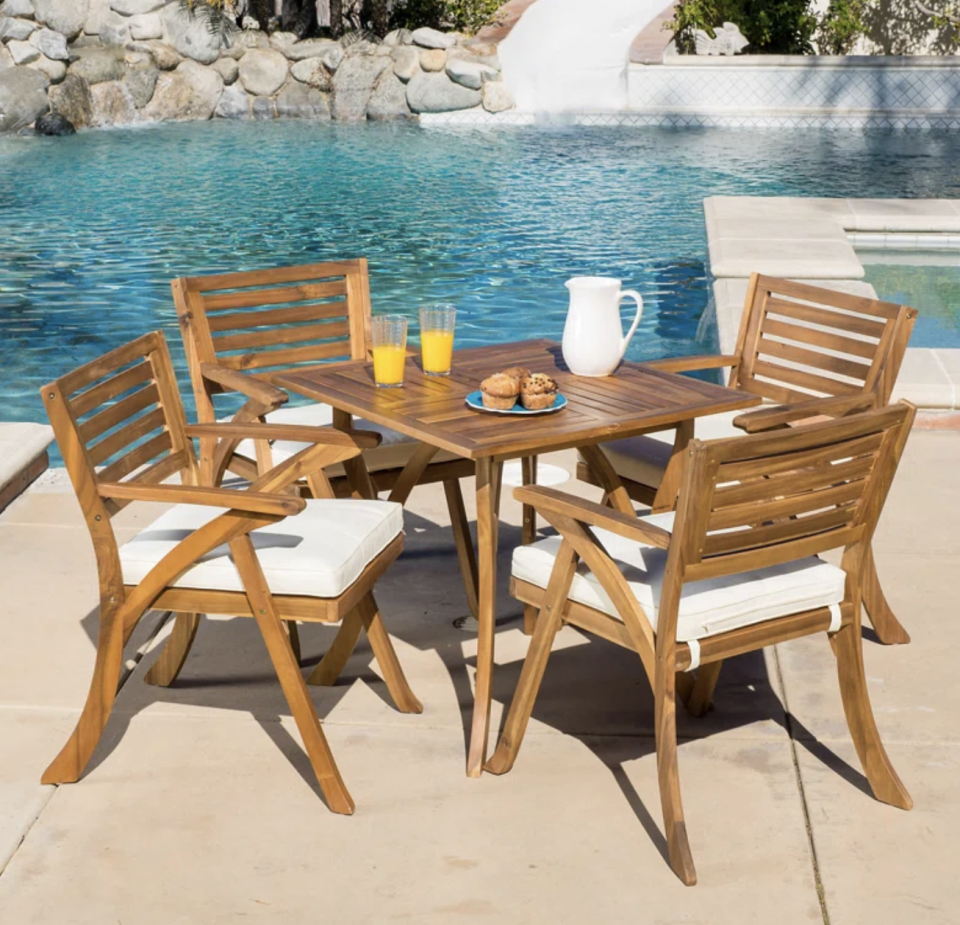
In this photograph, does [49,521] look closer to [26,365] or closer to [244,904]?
[244,904]

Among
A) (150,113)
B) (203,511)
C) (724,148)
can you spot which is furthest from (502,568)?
(150,113)

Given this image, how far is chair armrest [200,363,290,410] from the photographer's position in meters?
3.68

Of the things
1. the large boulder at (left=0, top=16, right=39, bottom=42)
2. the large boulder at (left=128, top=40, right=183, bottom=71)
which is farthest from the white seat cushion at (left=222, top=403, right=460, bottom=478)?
the large boulder at (left=0, top=16, right=39, bottom=42)

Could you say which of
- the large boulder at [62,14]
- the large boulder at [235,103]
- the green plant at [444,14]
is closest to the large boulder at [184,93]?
the large boulder at [235,103]

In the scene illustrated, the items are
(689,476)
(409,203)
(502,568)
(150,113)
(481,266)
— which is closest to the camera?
(689,476)

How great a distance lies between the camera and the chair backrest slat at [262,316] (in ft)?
13.8

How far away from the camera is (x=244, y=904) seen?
8.61ft

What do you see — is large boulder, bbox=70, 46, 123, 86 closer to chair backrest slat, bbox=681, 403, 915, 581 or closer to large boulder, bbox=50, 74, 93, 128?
large boulder, bbox=50, 74, 93, 128

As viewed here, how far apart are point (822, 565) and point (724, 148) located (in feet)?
44.8

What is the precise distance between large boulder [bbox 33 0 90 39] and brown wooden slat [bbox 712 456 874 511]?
727 inches

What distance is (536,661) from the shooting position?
9.95ft

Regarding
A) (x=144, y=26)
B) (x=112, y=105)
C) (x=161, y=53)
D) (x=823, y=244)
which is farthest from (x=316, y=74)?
(x=823, y=244)

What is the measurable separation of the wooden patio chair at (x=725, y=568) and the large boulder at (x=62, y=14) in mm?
Answer: 18140

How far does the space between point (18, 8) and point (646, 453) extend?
17595 mm
